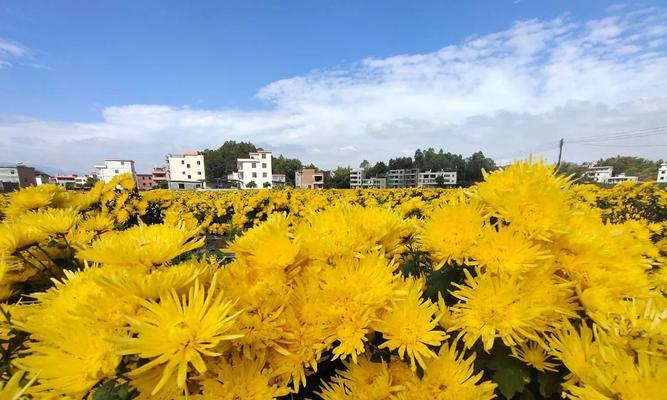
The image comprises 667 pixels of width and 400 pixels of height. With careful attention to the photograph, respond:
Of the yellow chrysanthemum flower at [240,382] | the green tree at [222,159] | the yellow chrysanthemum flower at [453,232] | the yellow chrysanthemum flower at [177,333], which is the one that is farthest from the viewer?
the green tree at [222,159]

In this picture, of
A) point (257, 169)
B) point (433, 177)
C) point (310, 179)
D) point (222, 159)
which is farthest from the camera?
point (222, 159)

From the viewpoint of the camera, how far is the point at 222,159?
9375 centimetres

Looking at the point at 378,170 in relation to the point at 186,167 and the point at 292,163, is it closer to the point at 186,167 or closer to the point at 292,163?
the point at 292,163

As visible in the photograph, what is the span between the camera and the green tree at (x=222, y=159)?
3562 inches

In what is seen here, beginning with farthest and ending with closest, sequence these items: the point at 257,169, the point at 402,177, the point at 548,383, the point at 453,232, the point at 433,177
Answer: the point at 402,177 → the point at 433,177 → the point at 257,169 → the point at 453,232 → the point at 548,383

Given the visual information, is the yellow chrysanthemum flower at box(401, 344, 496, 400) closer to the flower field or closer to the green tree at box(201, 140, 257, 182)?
the flower field

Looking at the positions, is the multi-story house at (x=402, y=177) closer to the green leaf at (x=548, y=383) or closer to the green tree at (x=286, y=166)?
the green tree at (x=286, y=166)

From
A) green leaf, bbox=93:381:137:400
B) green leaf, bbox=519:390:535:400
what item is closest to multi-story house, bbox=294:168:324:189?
green leaf, bbox=519:390:535:400

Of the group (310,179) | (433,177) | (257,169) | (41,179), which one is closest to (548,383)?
(41,179)

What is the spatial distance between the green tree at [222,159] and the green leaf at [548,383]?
90529mm

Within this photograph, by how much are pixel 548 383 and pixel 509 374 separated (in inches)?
4.8

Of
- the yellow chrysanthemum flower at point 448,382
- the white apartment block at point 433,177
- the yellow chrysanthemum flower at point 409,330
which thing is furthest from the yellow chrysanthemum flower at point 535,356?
the white apartment block at point 433,177

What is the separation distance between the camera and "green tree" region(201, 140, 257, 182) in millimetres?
90469

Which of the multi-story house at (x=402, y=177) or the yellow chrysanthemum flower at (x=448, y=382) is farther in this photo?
the multi-story house at (x=402, y=177)
